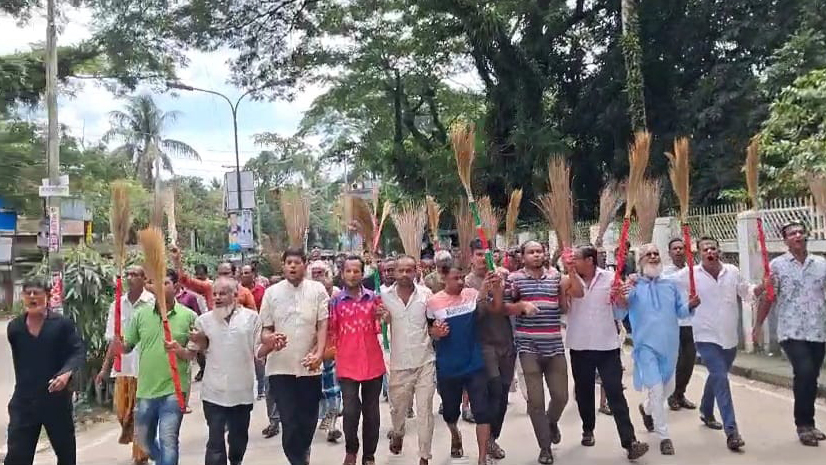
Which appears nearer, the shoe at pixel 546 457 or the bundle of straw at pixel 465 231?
the shoe at pixel 546 457

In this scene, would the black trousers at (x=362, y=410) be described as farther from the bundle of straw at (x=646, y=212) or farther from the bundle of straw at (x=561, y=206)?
the bundle of straw at (x=646, y=212)

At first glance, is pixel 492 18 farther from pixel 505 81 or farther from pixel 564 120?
pixel 564 120

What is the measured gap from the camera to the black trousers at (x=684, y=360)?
748 centimetres

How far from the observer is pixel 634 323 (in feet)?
20.0

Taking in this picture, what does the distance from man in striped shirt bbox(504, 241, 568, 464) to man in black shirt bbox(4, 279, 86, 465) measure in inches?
114

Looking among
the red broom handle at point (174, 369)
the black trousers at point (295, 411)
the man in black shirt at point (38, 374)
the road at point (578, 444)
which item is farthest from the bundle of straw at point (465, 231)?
the man in black shirt at point (38, 374)

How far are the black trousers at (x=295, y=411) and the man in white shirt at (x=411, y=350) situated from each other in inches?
23.3

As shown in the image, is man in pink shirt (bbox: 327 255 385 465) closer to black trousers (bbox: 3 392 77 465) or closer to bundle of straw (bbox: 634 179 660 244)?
black trousers (bbox: 3 392 77 465)

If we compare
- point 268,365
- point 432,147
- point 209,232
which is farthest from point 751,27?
point 209,232

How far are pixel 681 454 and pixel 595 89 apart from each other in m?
15.0

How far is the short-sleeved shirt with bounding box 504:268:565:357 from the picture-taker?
5832mm

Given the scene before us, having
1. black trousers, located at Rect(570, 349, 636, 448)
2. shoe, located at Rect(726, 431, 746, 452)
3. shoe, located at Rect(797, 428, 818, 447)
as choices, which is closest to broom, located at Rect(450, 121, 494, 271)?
black trousers, located at Rect(570, 349, 636, 448)

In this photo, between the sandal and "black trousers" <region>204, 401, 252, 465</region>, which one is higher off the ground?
"black trousers" <region>204, 401, 252, 465</region>

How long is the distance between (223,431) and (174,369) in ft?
1.62
